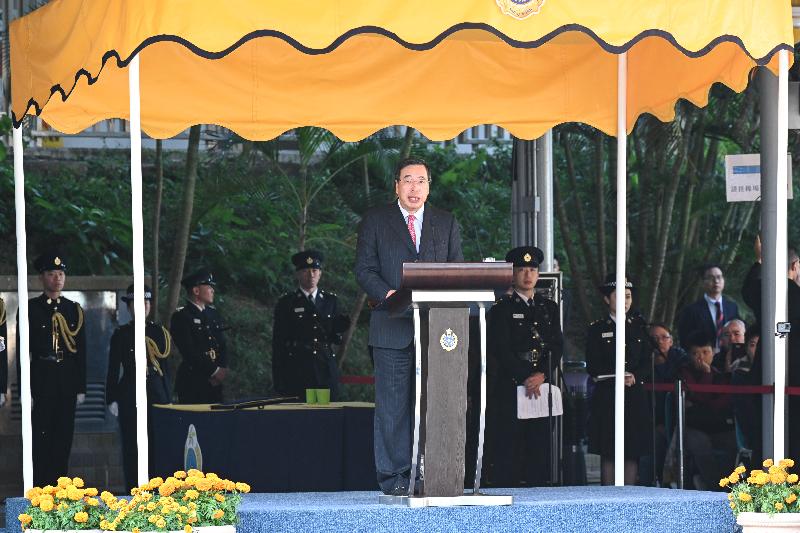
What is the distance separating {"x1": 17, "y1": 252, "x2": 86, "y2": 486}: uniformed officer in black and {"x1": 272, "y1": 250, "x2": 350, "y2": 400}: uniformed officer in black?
1.51 meters

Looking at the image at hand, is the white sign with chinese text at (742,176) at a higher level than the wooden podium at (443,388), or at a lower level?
higher

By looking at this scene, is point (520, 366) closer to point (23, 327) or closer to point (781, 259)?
point (781, 259)

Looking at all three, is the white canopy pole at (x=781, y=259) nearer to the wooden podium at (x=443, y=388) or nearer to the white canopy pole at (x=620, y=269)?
the white canopy pole at (x=620, y=269)

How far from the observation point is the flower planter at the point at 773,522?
6.77 metres

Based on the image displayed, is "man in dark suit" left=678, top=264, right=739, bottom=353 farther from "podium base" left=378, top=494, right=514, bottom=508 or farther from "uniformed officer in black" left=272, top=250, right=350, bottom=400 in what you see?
"podium base" left=378, top=494, right=514, bottom=508

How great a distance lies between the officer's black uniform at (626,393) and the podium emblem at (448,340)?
4.14 metres

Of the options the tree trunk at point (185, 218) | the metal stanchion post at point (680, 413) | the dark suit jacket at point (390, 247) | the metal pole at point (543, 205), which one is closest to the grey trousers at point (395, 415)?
the dark suit jacket at point (390, 247)

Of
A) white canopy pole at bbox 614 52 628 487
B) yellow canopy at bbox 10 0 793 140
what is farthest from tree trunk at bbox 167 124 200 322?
white canopy pole at bbox 614 52 628 487

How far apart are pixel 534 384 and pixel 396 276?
3449 millimetres

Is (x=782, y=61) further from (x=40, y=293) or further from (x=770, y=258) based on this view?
(x=40, y=293)

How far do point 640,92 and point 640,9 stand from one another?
7.01 feet

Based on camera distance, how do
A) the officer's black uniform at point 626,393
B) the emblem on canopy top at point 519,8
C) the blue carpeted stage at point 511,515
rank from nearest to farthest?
the blue carpeted stage at point 511,515
the emblem on canopy top at point 519,8
the officer's black uniform at point 626,393

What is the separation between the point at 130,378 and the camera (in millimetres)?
11578

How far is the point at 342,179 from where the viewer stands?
20703mm
